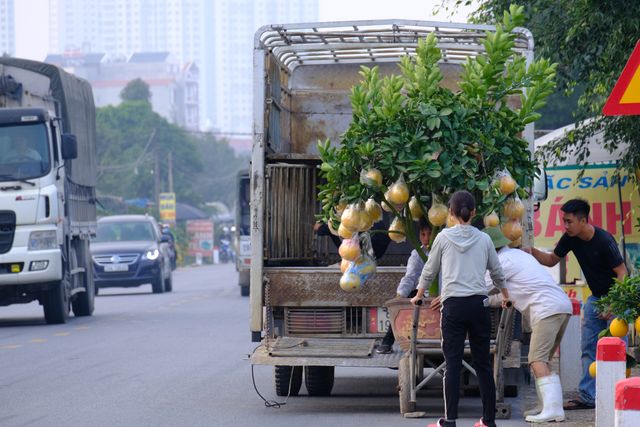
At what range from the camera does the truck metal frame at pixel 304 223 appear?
10680 millimetres

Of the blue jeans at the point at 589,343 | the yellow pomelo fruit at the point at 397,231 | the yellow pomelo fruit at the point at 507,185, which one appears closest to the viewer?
the yellow pomelo fruit at the point at 507,185

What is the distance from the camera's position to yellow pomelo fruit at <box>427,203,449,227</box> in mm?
9633

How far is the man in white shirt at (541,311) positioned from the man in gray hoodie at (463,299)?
766 mm

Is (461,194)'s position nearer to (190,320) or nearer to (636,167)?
(636,167)

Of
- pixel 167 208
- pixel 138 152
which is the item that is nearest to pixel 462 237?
pixel 167 208

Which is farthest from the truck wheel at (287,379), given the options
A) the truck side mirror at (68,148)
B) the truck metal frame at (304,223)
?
the truck side mirror at (68,148)

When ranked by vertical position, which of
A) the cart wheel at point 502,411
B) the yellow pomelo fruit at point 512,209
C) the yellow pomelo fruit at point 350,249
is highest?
the yellow pomelo fruit at point 512,209

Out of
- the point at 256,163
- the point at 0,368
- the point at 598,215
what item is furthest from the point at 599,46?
the point at 0,368

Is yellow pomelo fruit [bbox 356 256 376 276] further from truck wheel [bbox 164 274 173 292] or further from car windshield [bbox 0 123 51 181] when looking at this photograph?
truck wheel [bbox 164 274 173 292]

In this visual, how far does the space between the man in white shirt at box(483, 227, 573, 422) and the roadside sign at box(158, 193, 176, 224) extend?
66331 millimetres

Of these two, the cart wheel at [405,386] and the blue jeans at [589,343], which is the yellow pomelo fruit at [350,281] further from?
the blue jeans at [589,343]

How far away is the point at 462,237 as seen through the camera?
28.6 ft

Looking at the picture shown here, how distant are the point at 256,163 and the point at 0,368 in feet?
15.9

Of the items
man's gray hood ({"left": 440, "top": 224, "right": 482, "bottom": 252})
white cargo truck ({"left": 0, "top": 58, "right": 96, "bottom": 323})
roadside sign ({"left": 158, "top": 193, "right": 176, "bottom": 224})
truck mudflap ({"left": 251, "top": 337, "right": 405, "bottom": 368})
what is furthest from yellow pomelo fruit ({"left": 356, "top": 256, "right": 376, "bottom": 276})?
roadside sign ({"left": 158, "top": 193, "right": 176, "bottom": 224})
